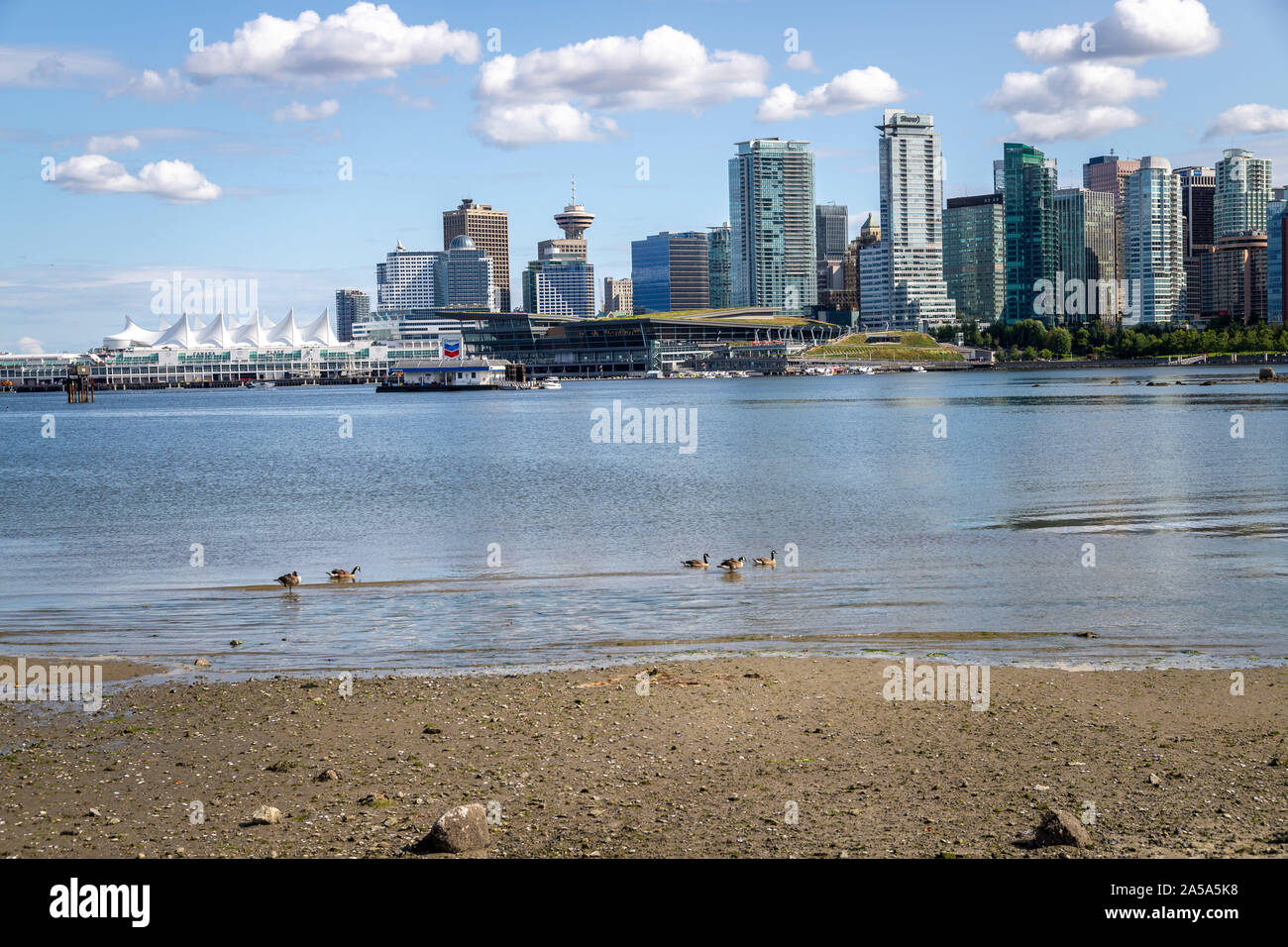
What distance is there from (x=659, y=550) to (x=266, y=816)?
64.8 feet

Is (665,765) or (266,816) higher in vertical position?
(266,816)

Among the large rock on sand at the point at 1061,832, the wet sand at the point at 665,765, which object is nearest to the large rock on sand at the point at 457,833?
the wet sand at the point at 665,765

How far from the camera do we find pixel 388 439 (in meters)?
85.1

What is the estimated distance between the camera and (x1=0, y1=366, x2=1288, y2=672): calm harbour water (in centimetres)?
1795

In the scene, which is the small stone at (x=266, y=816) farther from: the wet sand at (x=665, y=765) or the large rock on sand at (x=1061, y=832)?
the large rock on sand at (x=1061, y=832)

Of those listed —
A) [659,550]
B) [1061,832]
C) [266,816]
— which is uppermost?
[1061,832]

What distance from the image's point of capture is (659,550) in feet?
94.8

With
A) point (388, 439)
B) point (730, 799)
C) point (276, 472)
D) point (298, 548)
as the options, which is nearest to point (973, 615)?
point (730, 799)

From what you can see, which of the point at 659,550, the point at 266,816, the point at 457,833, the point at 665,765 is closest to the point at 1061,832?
the point at 665,765

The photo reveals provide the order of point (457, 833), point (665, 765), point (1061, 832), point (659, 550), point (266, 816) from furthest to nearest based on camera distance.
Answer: point (659, 550), point (665, 765), point (266, 816), point (457, 833), point (1061, 832)

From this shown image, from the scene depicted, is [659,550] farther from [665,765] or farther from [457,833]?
[457,833]

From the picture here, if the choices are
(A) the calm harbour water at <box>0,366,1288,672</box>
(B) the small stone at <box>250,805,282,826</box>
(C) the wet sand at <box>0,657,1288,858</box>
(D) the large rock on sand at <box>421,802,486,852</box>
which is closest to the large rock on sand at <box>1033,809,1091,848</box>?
(C) the wet sand at <box>0,657,1288,858</box>

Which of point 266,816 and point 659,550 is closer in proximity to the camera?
point 266,816
